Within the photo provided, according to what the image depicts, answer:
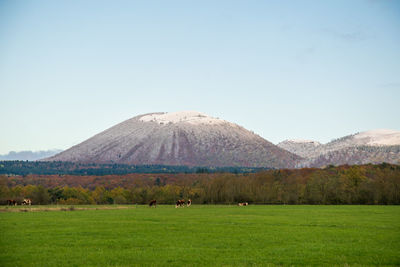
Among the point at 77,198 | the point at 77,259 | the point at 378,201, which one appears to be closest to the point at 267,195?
the point at 378,201

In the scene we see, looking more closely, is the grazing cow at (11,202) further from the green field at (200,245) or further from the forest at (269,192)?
the green field at (200,245)

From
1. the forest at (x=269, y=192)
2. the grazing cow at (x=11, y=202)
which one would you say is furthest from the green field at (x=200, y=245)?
the forest at (x=269, y=192)

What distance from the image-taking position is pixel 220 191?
113m

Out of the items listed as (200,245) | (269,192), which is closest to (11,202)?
(269,192)

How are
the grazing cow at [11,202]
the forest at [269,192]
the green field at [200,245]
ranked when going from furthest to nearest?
the forest at [269,192], the grazing cow at [11,202], the green field at [200,245]

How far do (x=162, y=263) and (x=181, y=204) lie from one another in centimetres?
6814

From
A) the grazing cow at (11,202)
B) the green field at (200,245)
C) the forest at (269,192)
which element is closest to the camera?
the green field at (200,245)

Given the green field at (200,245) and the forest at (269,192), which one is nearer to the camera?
the green field at (200,245)

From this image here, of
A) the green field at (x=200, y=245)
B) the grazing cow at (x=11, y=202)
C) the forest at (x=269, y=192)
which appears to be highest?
the forest at (x=269, y=192)

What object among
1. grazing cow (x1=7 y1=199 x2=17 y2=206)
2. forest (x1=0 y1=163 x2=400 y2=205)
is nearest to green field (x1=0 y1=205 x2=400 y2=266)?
grazing cow (x1=7 y1=199 x2=17 y2=206)

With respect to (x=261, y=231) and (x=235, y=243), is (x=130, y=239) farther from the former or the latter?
(x=261, y=231)

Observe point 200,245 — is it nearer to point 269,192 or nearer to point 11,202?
point 11,202

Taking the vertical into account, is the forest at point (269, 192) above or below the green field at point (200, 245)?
above

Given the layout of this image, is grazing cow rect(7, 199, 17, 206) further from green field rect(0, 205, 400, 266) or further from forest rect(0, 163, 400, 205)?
green field rect(0, 205, 400, 266)
